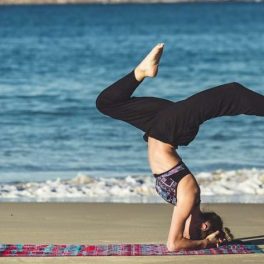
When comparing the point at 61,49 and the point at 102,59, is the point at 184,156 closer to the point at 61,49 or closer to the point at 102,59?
the point at 102,59

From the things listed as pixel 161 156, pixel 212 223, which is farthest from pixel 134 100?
pixel 212 223

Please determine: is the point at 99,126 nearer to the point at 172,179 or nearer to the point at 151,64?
the point at 172,179

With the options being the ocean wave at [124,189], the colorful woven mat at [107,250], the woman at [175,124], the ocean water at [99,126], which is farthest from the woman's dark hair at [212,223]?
the ocean water at [99,126]

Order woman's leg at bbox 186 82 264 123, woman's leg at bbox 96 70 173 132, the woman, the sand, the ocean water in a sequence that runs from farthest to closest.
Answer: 1. the ocean water
2. the sand
3. woman's leg at bbox 96 70 173 132
4. the woman
5. woman's leg at bbox 186 82 264 123

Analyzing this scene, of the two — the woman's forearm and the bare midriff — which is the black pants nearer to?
the bare midriff

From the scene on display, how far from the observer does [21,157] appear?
15.3 m

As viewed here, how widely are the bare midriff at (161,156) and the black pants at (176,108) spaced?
61 mm

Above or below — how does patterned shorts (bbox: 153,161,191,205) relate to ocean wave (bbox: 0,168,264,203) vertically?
above

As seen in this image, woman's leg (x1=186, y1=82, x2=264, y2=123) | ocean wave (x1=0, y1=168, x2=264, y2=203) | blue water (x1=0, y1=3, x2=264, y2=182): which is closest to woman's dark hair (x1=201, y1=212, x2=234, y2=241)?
woman's leg (x1=186, y1=82, x2=264, y2=123)

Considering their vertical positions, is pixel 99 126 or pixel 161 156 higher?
pixel 161 156

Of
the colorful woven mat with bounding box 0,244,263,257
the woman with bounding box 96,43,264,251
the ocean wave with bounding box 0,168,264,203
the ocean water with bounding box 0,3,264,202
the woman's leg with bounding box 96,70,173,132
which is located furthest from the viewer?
the ocean water with bounding box 0,3,264,202

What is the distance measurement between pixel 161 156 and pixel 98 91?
21437 millimetres

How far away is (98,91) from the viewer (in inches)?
1113

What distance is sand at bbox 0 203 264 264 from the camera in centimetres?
683
